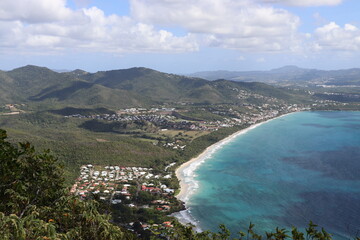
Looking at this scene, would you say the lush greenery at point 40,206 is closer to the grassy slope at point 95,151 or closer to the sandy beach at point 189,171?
the sandy beach at point 189,171

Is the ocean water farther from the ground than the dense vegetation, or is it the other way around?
the dense vegetation

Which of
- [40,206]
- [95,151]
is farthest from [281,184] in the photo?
[40,206]

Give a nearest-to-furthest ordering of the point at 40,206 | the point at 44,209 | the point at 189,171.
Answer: the point at 44,209, the point at 40,206, the point at 189,171

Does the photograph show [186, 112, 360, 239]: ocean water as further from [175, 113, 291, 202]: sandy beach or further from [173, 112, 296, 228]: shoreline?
[175, 113, 291, 202]: sandy beach

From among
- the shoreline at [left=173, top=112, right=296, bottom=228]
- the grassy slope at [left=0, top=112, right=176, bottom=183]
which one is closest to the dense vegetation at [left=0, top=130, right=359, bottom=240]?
the shoreline at [left=173, top=112, right=296, bottom=228]

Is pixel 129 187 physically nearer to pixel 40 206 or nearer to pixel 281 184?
pixel 281 184

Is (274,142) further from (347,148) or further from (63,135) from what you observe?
(63,135)

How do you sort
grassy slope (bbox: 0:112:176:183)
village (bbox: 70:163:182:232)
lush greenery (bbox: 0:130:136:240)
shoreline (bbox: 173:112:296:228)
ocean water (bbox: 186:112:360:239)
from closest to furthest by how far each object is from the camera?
lush greenery (bbox: 0:130:136:240)
ocean water (bbox: 186:112:360:239)
shoreline (bbox: 173:112:296:228)
village (bbox: 70:163:182:232)
grassy slope (bbox: 0:112:176:183)

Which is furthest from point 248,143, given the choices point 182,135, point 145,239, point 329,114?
point 329,114

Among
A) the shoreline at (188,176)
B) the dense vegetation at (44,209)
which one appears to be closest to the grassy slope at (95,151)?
the shoreline at (188,176)
